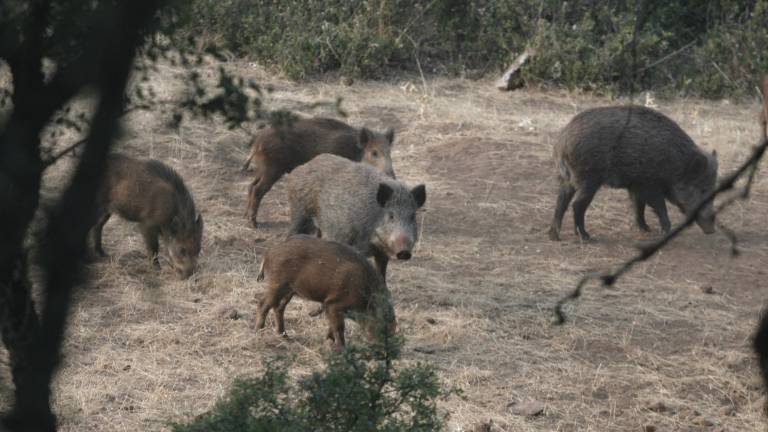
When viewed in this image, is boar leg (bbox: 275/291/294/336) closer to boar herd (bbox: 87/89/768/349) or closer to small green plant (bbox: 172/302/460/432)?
boar herd (bbox: 87/89/768/349)

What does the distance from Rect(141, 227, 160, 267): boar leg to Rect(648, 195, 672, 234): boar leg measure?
391 cm

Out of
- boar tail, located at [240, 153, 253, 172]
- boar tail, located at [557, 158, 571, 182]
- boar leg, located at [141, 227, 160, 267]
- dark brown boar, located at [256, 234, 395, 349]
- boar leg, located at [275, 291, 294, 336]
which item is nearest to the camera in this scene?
dark brown boar, located at [256, 234, 395, 349]

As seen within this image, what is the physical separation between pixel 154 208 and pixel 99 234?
1.41 feet

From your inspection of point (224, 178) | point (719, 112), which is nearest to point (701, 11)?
point (719, 112)

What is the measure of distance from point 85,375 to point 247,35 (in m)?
8.54

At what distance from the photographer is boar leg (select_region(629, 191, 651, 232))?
9.39 meters

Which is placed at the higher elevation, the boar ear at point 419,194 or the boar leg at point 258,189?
the boar ear at point 419,194

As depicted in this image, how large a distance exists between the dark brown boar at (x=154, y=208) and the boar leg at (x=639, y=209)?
3.59 meters

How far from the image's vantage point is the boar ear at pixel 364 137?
30.9ft

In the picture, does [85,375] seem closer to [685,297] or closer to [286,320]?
[286,320]

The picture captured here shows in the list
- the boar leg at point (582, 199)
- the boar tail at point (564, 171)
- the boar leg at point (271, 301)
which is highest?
the boar leg at point (271, 301)

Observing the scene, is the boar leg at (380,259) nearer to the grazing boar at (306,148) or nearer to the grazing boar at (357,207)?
the grazing boar at (357,207)

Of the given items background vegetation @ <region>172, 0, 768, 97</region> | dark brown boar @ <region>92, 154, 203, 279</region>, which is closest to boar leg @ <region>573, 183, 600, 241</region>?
dark brown boar @ <region>92, 154, 203, 279</region>

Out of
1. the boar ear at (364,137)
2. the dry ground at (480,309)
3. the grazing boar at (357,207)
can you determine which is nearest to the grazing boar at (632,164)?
the dry ground at (480,309)
